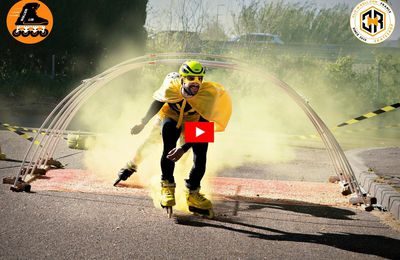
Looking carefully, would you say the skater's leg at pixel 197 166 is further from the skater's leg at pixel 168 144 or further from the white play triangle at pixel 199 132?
the skater's leg at pixel 168 144

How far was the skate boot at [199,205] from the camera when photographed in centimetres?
637

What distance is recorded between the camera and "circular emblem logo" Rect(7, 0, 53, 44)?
20.1 metres

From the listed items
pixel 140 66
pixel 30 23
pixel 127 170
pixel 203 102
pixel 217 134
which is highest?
pixel 30 23

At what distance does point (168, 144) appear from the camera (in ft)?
21.6

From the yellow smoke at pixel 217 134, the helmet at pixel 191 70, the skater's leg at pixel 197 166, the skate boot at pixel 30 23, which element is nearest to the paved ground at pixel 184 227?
the skater's leg at pixel 197 166

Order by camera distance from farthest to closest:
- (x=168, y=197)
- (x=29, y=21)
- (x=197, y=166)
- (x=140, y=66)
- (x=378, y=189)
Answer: (x=29, y=21) → (x=140, y=66) → (x=378, y=189) → (x=197, y=166) → (x=168, y=197)

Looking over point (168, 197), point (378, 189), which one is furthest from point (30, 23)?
point (378, 189)

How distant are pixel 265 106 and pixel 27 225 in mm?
14777

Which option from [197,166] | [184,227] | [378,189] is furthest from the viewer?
[378,189]

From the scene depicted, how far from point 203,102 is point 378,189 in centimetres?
278

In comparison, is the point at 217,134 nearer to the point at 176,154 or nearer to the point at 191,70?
the point at 191,70

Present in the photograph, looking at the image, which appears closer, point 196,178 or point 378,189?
point 196,178

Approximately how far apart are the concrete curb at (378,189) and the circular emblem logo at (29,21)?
47.2ft

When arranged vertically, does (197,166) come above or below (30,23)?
below
